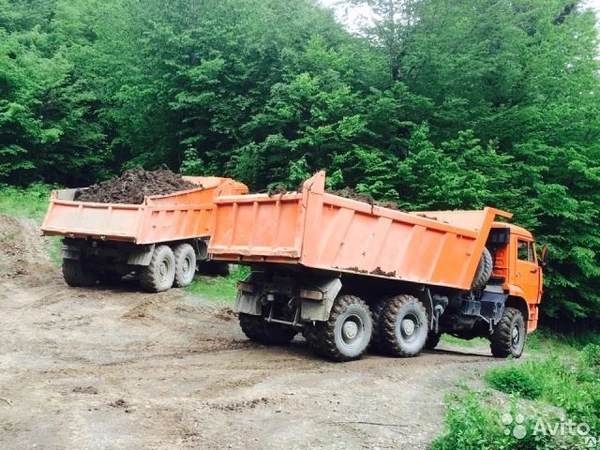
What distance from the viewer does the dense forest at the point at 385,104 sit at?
17.8 m

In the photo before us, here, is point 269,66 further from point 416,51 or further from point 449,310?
point 449,310

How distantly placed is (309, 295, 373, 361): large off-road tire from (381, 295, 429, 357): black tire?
0.32 meters

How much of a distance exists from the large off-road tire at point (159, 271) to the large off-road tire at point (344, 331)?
5.36m

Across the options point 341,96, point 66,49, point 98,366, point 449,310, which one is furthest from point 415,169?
point 66,49

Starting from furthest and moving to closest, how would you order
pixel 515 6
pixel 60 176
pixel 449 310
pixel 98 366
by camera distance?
pixel 60 176
pixel 515 6
pixel 449 310
pixel 98 366

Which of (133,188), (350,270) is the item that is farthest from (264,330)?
(133,188)

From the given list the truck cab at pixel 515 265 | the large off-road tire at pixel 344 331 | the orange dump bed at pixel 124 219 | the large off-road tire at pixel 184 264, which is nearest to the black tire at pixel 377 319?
the large off-road tire at pixel 344 331

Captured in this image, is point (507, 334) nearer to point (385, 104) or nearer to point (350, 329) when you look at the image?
point (350, 329)

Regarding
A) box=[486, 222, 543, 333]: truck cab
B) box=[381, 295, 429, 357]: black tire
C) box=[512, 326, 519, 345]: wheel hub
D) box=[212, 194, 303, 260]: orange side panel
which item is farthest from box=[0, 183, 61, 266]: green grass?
box=[512, 326, 519, 345]: wheel hub

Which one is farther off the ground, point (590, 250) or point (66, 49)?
point (66, 49)

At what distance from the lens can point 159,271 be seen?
1297cm

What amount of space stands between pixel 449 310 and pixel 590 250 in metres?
8.81

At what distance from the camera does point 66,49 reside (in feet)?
91.5

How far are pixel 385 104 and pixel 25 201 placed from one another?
41.0 feet
